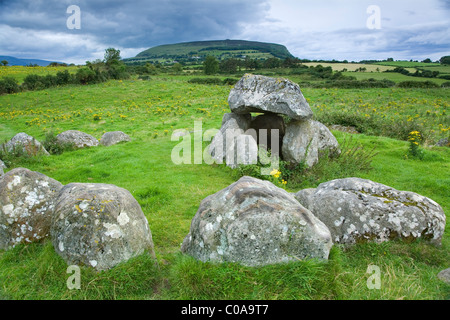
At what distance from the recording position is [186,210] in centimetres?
816

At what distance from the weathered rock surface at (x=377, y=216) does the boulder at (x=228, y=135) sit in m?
5.68

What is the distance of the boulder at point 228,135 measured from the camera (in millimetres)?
12047

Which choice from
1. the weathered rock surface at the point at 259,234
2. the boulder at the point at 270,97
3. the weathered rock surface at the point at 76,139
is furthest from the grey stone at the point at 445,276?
the weathered rock surface at the point at 76,139

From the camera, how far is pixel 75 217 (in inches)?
180

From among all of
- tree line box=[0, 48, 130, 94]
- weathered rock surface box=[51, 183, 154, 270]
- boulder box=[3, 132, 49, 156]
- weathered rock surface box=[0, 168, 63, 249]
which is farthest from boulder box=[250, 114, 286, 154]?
tree line box=[0, 48, 130, 94]

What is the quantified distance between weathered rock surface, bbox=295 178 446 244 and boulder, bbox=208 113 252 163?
18.7 ft

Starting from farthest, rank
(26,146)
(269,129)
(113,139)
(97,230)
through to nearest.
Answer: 1. (113,139)
2. (269,129)
3. (26,146)
4. (97,230)

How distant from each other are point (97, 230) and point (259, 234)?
2.49 meters

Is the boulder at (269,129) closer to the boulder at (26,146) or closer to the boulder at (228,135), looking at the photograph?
the boulder at (228,135)

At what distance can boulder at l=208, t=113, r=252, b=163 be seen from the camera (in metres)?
12.0

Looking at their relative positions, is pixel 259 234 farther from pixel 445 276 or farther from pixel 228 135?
pixel 228 135

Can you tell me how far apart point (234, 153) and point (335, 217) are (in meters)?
5.88

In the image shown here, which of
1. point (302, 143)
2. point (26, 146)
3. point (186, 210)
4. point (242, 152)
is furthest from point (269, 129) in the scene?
point (26, 146)
